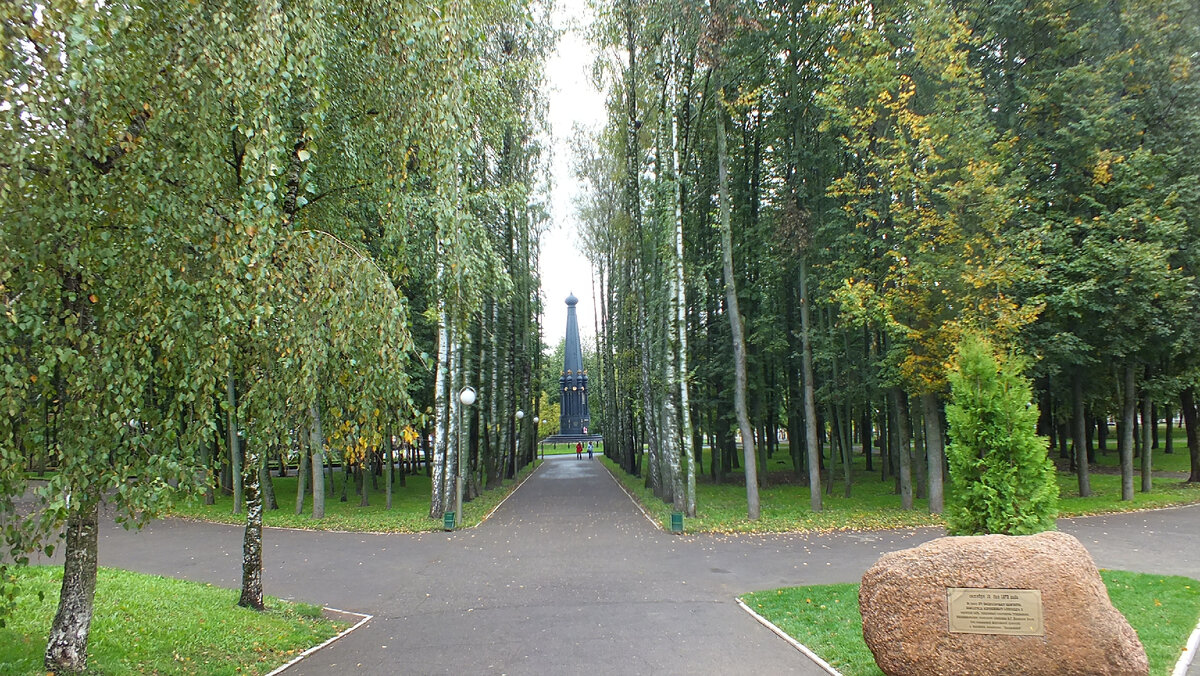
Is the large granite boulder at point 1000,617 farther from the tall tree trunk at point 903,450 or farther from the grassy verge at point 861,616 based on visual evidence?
the tall tree trunk at point 903,450

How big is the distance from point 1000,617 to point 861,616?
1.10 metres

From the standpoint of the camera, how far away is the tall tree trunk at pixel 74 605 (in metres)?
4.54

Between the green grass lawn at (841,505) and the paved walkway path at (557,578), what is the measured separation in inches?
35.2

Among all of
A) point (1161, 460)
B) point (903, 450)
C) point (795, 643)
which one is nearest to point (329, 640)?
point (795, 643)

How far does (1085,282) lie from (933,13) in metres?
6.42

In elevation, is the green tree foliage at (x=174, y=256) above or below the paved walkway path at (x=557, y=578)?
above

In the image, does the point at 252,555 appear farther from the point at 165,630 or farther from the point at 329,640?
the point at 329,640

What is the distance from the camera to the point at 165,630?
585cm

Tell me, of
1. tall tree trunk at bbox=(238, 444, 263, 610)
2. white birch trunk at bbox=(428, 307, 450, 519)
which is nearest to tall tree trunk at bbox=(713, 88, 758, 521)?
white birch trunk at bbox=(428, 307, 450, 519)

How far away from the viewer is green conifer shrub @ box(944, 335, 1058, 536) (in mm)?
6184

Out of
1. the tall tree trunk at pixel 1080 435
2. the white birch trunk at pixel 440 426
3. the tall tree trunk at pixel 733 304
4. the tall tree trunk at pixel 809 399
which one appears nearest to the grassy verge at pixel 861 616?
the tall tree trunk at pixel 733 304

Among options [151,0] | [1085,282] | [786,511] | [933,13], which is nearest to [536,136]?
[933,13]

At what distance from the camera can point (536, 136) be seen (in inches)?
834

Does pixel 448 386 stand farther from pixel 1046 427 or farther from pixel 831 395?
pixel 1046 427
